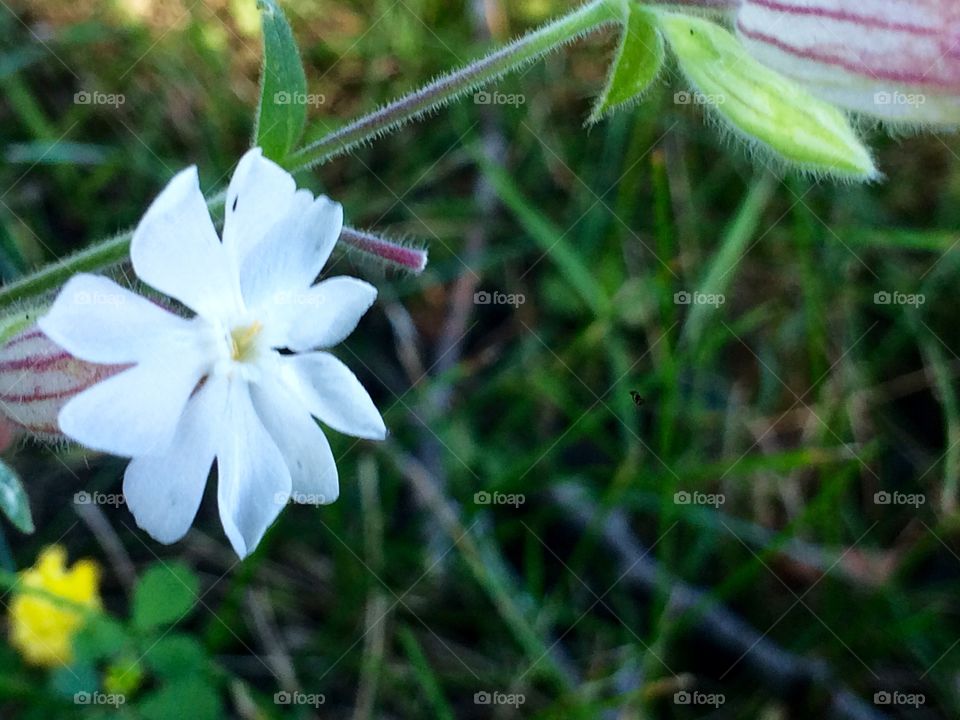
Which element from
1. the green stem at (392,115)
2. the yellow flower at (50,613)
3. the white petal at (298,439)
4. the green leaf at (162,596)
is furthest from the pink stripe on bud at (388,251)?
the yellow flower at (50,613)

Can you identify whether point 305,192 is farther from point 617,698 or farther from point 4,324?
point 617,698

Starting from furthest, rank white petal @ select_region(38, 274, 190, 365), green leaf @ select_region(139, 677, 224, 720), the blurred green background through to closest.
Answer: the blurred green background < green leaf @ select_region(139, 677, 224, 720) < white petal @ select_region(38, 274, 190, 365)

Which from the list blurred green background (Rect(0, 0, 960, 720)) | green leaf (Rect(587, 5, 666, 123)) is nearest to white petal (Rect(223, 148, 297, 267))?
green leaf (Rect(587, 5, 666, 123))

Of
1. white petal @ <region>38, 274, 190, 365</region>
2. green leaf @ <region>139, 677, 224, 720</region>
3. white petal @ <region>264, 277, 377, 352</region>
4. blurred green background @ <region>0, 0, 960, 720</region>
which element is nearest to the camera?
white petal @ <region>38, 274, 190, 365</region>

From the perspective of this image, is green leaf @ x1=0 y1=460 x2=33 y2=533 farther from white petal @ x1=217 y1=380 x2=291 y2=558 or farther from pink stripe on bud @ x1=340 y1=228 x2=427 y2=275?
pink stripe on bud @ x1=340 y1=228 x2=427 y2=275

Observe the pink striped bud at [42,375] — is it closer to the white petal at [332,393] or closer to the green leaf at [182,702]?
the white petal at [332,393]
